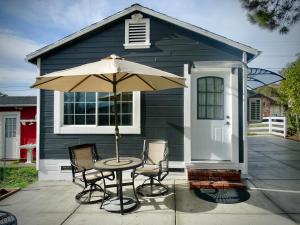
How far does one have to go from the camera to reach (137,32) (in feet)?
22.0

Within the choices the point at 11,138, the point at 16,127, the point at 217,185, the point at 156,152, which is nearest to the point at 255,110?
the point at 217,185

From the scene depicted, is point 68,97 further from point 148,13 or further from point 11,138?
point 11,138

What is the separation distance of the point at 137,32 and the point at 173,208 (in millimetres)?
4391

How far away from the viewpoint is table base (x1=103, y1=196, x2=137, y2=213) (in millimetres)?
4535

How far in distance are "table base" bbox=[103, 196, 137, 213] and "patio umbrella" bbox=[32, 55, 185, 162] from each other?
0.83 m

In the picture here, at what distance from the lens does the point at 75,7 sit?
384 inches

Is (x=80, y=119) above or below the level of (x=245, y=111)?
below

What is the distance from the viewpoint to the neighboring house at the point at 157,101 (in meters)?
6.53

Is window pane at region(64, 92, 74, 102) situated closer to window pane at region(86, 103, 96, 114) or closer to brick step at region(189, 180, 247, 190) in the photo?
window pane at region(86, 103, 96, 114)

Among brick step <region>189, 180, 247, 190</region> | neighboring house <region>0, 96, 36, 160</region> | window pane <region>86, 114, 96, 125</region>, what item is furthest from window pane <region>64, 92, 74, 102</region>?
neighboring house <region>0, 96, 36, 160</region>

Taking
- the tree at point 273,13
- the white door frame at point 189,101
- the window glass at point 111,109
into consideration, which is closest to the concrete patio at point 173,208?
the white door frame at point 189,101

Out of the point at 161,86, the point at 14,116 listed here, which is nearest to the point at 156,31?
the point at 161,86

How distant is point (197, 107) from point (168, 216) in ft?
10.8

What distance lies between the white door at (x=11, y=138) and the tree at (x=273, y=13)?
508 inches
